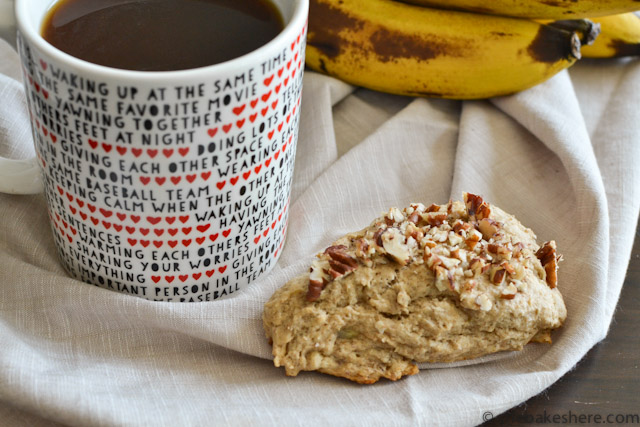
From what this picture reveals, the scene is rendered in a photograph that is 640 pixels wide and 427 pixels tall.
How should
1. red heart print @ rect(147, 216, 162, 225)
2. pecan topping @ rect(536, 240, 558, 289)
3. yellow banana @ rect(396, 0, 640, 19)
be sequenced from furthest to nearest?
yellow banana @ rect(396, 0, 640, 19)
pecan topping @ rect(536, 240, 558, 289)
red heart print @ rect(147, 216, 162, 225)

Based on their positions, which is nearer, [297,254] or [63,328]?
[63,328]

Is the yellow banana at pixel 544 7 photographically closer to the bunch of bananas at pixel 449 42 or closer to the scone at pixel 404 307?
the bunch of bananas at pixel 449 42

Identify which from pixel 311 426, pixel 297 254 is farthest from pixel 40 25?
pixel 311 426

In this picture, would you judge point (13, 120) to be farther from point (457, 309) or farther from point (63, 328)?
point (457, 309)

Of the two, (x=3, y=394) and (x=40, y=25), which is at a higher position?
(x=40, y=25)

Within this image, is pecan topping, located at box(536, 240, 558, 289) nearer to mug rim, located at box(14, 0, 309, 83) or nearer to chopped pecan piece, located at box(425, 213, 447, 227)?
chopped pecan piece, located at box(425, 213, 447, 227)

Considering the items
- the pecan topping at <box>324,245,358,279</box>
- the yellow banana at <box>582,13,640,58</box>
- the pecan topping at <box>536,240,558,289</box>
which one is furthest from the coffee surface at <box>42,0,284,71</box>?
the yellow banana at <box>582,13,640,58</box>

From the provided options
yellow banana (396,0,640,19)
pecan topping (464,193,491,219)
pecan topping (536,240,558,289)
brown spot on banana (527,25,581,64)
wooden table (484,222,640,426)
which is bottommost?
wooden table (484,222,640,426)
